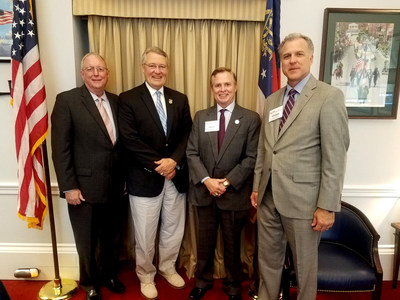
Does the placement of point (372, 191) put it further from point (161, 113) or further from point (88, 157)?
point (88, 157)

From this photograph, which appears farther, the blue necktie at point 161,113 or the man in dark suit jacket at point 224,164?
the blue necktie at point 161,113

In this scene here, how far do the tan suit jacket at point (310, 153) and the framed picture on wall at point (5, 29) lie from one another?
1.97m

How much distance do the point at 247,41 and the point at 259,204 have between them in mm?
1339

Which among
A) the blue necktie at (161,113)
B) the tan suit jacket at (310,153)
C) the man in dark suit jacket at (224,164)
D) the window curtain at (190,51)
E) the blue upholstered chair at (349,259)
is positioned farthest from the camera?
the window curtain at (190,51)

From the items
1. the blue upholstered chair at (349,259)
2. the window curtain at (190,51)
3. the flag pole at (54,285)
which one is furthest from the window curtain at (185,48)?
the blue upholstered chair at (349,259)

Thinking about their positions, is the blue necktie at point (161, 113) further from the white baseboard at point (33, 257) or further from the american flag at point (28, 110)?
the white baseboard at point (33, 257)

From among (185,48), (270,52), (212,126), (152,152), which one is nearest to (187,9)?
(185,48)

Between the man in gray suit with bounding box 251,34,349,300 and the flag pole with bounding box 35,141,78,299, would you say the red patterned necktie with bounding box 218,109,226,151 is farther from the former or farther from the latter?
the flag pole with bounding box 35,141,78,299

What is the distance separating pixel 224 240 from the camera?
222 centimetres

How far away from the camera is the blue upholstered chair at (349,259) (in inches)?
74.6

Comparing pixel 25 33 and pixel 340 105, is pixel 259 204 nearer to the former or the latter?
pixel 340 105

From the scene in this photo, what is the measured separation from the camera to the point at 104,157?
6.70ft

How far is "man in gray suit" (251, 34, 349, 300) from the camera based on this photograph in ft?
5.09

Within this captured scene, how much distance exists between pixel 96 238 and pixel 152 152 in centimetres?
76
